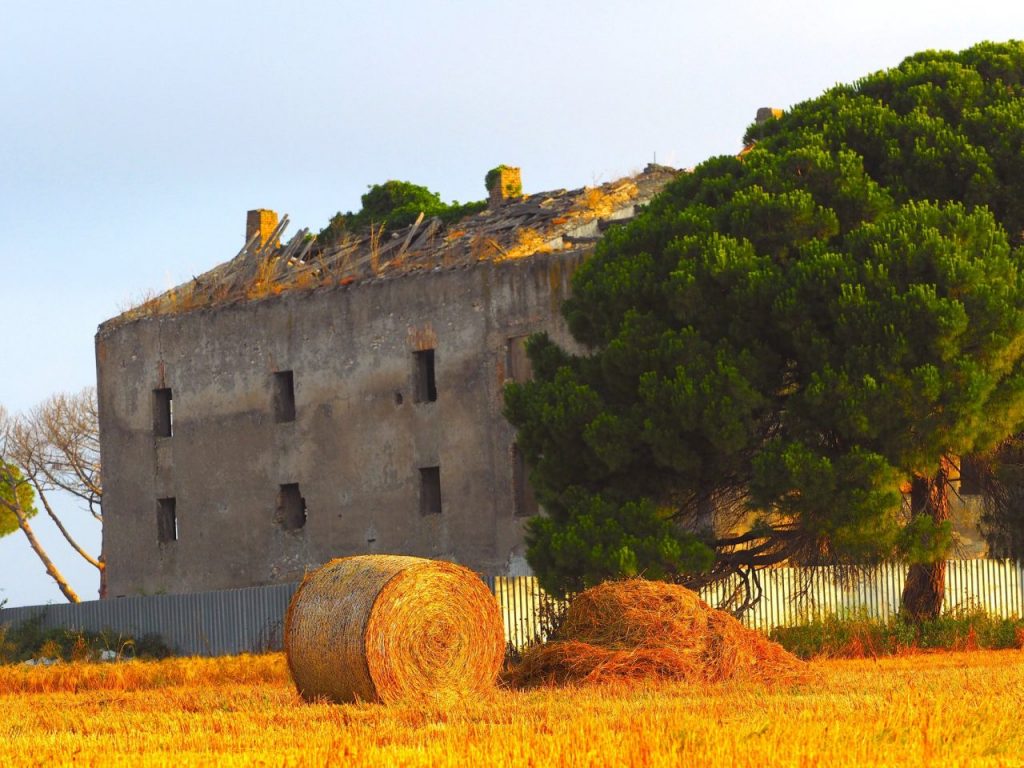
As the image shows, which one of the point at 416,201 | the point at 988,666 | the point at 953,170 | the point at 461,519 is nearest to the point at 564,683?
the point at 988,666

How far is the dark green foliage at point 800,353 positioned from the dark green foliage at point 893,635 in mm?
1235

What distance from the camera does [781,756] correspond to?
411 inches

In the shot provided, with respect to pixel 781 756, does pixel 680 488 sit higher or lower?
higher

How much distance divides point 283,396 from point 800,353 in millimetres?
14828

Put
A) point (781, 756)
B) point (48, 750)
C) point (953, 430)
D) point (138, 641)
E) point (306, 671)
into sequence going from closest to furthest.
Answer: point (781, 756) → point (48, 750) → point (306, 671) → point (953, 430) → point (138, 641)

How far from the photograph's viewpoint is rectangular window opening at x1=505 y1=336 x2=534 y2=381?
99.3 ft

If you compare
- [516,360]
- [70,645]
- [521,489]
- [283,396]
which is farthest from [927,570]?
[70,645]

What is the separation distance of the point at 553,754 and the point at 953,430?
469 inches

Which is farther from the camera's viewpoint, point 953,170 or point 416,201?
point 416,201

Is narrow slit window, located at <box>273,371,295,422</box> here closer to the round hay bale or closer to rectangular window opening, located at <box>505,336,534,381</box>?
rectangular window opening, located at <box>505,336,534,381</box>

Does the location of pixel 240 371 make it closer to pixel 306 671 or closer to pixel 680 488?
pixel 680 488

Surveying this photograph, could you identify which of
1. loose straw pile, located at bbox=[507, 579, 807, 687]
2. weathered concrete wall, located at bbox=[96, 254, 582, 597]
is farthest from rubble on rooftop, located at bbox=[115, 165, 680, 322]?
loose straw pile, located at bbox=[507, 579, 807, 687]

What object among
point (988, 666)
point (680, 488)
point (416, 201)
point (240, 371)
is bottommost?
point (988, 666)

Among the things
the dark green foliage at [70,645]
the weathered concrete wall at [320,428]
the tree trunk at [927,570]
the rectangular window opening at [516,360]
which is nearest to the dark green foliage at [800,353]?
the tree trunk at [927,570]
